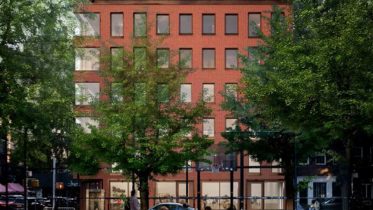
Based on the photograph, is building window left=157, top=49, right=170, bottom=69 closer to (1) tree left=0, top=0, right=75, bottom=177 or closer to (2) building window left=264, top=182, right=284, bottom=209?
(1) tree left=0, top=0, right=75, bottom=177

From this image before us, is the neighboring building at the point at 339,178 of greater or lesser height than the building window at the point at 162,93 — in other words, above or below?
below

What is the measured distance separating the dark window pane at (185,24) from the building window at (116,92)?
36.4 m

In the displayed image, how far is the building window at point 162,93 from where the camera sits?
120 ft

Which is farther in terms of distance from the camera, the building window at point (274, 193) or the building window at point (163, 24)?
the building window at point (163, 24)

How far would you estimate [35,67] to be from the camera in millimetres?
32906

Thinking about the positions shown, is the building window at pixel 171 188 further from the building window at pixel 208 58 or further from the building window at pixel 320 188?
the building window at pixel 208 58

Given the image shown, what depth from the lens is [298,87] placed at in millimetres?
27656

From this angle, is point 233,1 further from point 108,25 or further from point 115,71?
point 115,71

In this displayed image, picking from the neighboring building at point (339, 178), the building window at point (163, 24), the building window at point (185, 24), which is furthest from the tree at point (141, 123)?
the building window at point (185, 24)

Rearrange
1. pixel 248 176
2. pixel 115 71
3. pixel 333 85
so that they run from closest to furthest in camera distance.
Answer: pixel 333 85, pixel 115 71, pixel 248 176

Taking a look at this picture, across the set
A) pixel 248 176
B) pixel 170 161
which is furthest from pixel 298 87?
pixel 248 176

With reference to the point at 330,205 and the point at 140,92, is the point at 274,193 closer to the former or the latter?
the point at 330,205

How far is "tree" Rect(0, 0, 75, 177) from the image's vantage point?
30.7 m

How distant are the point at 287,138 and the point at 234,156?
297cm
